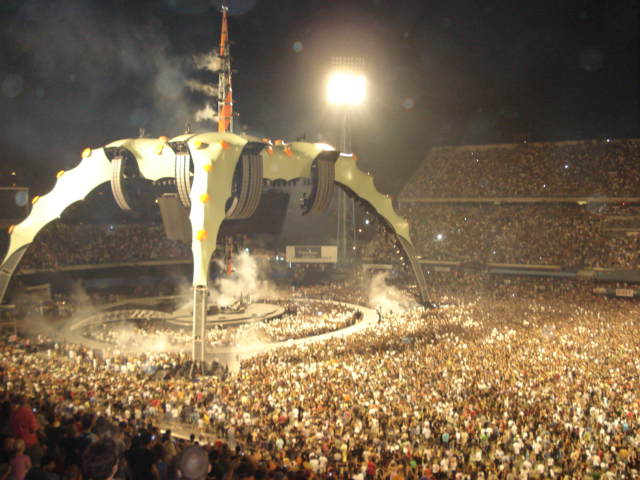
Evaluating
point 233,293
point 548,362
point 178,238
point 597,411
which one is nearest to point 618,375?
point 548,362

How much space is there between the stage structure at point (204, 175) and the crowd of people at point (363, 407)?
543 centimetres

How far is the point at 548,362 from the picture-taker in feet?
60.6

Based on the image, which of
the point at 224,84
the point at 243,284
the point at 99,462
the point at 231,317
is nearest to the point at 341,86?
the point at 224,84

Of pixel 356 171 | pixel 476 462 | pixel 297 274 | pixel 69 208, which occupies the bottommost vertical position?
pixel 476 462

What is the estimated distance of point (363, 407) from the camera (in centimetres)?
1411

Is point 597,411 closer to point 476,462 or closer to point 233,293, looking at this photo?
point 476,462

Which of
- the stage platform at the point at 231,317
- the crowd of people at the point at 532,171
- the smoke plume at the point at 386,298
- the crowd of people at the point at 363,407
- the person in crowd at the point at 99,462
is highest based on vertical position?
the crowd of people at the point at 532,171

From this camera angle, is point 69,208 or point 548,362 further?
point 69,208

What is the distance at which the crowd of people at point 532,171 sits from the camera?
4797cm

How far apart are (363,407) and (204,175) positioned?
13141mm

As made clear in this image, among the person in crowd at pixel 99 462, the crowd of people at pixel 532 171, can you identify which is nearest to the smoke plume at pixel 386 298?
the crowd of people at pixel 532 171

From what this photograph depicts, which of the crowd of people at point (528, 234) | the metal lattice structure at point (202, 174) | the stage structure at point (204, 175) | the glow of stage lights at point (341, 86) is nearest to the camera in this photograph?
the stage structure at point (204, 175)

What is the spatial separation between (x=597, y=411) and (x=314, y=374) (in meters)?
7.82

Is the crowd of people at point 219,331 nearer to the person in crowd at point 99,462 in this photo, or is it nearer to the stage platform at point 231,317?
the stage platform at point 231,317
